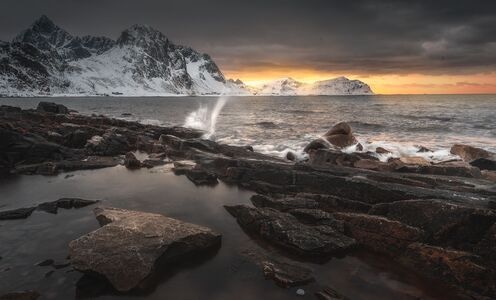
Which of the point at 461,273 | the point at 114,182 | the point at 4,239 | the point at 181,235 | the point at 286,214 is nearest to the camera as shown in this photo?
the point at 461,273

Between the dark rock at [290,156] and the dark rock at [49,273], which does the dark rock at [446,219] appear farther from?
the dark rock at [290,156]

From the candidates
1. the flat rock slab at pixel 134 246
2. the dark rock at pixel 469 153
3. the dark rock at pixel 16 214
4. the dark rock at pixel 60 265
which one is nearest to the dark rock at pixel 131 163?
the dark rock at pixel 16 214

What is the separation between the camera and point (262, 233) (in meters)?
10.2

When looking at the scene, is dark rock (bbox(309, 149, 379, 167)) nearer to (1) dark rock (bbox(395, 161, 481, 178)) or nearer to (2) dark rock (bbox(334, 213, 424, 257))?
(1) dark rock (bbox(395, 161, 481, 178))

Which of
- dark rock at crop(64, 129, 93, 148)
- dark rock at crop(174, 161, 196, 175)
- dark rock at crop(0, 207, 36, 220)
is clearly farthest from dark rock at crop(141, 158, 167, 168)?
dark rock at crop(0, 207, 36, 220)

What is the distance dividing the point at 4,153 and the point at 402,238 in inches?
779

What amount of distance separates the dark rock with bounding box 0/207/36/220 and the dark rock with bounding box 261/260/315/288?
315 inches

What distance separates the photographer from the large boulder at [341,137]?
29.7 metres

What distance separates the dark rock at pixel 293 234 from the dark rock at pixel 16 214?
22.6ft

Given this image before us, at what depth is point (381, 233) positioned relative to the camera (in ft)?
31.6

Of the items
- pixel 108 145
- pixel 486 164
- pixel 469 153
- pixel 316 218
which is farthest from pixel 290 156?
pixel 316 218

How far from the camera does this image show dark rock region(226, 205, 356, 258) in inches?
364

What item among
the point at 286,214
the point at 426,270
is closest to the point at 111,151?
the point at 286,214

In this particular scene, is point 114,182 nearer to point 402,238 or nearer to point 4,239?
point 4,239
